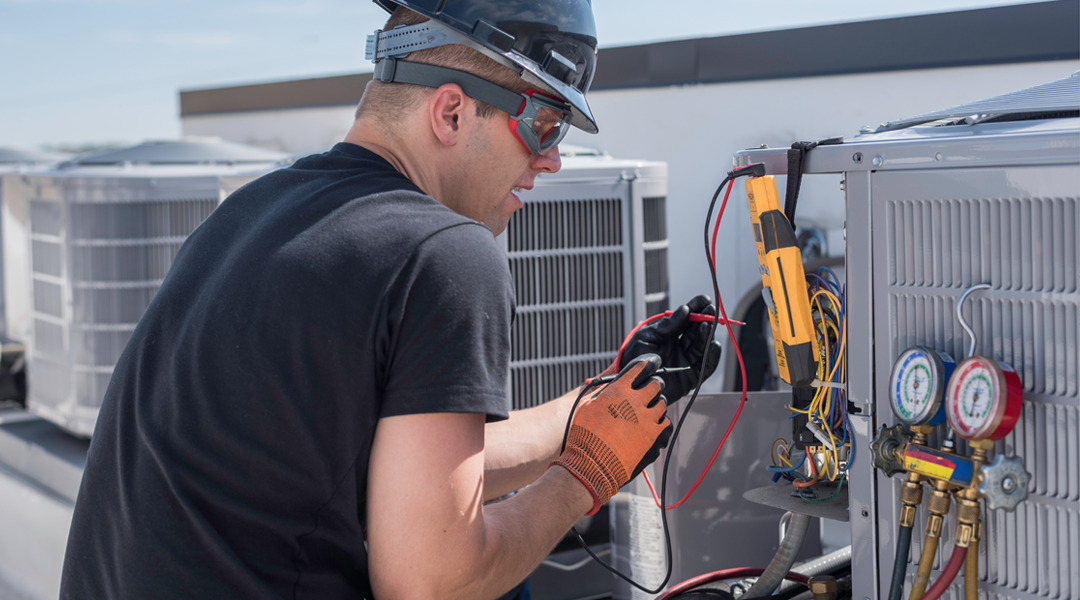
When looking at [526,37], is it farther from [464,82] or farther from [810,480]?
[810,480]

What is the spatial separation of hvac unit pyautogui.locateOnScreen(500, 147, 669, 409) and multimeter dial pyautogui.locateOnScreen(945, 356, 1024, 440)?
1960 millimetres

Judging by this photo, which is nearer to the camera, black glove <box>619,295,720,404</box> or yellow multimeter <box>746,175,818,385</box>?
Result: yellow multimeter <box>746,175,818,385</box>

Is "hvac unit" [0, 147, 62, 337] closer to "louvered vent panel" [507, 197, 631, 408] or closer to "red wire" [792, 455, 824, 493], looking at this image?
"louvered vent panel" [507, 197, 631, 408]

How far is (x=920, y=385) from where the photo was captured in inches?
49.5

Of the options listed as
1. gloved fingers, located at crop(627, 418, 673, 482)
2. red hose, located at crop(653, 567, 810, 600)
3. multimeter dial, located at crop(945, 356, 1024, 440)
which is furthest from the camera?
red hose, located at crop(653, 567, 810, 600)

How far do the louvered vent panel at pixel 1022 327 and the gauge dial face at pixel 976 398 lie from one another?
6 centimetres

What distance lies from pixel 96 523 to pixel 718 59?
3855 mm

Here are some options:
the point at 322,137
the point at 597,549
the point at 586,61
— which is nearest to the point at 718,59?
the point at 597,549

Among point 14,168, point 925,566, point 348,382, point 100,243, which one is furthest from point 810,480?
point 14,168

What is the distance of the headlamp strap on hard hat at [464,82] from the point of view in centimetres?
145

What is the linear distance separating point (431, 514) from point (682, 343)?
785 millimetres

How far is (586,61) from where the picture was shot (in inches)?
62.1

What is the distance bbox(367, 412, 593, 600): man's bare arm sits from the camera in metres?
1.21

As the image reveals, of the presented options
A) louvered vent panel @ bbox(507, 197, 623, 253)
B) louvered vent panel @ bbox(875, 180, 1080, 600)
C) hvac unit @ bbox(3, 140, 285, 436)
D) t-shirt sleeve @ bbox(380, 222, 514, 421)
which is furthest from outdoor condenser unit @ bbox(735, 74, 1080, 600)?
hvac unit @ bbox(3, 140, 285, 436)
